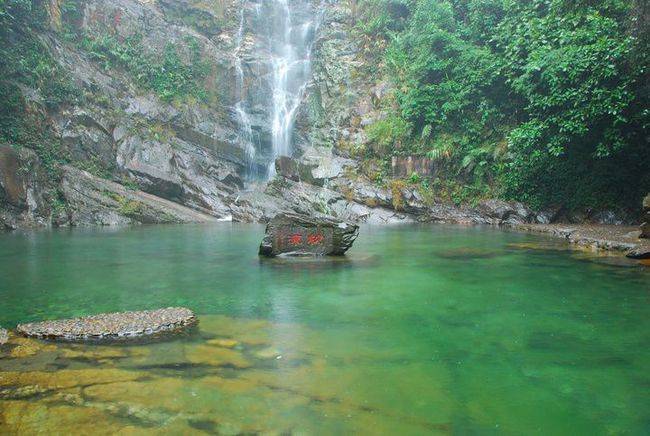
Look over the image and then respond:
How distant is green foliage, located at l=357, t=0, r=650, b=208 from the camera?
14492mm

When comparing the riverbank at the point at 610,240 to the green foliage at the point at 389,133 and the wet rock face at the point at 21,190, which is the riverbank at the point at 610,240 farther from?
the wet rock face at the point at 21,190

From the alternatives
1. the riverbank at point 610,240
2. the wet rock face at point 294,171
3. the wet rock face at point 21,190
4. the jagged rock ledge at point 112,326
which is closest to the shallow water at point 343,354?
the jagged rock ledge at point 112,326

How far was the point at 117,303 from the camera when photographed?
20.7ft

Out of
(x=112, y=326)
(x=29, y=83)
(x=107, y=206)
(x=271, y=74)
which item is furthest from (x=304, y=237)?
(x=271, y=74)

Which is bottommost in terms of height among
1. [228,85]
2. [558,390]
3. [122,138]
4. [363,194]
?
[558,390]

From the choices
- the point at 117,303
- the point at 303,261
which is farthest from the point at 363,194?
the point at 117,303

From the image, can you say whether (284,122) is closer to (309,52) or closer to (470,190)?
(309,52)

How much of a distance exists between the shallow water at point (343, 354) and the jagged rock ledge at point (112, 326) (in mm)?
223

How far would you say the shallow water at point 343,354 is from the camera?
3197 mm

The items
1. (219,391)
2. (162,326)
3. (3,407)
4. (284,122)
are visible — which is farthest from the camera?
(284,122)

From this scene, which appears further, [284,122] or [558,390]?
[284,122]

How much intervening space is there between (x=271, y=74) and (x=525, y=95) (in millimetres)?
16091

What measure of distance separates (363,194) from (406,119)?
4.59 meters

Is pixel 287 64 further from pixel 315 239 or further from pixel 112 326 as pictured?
pixel 112 326
